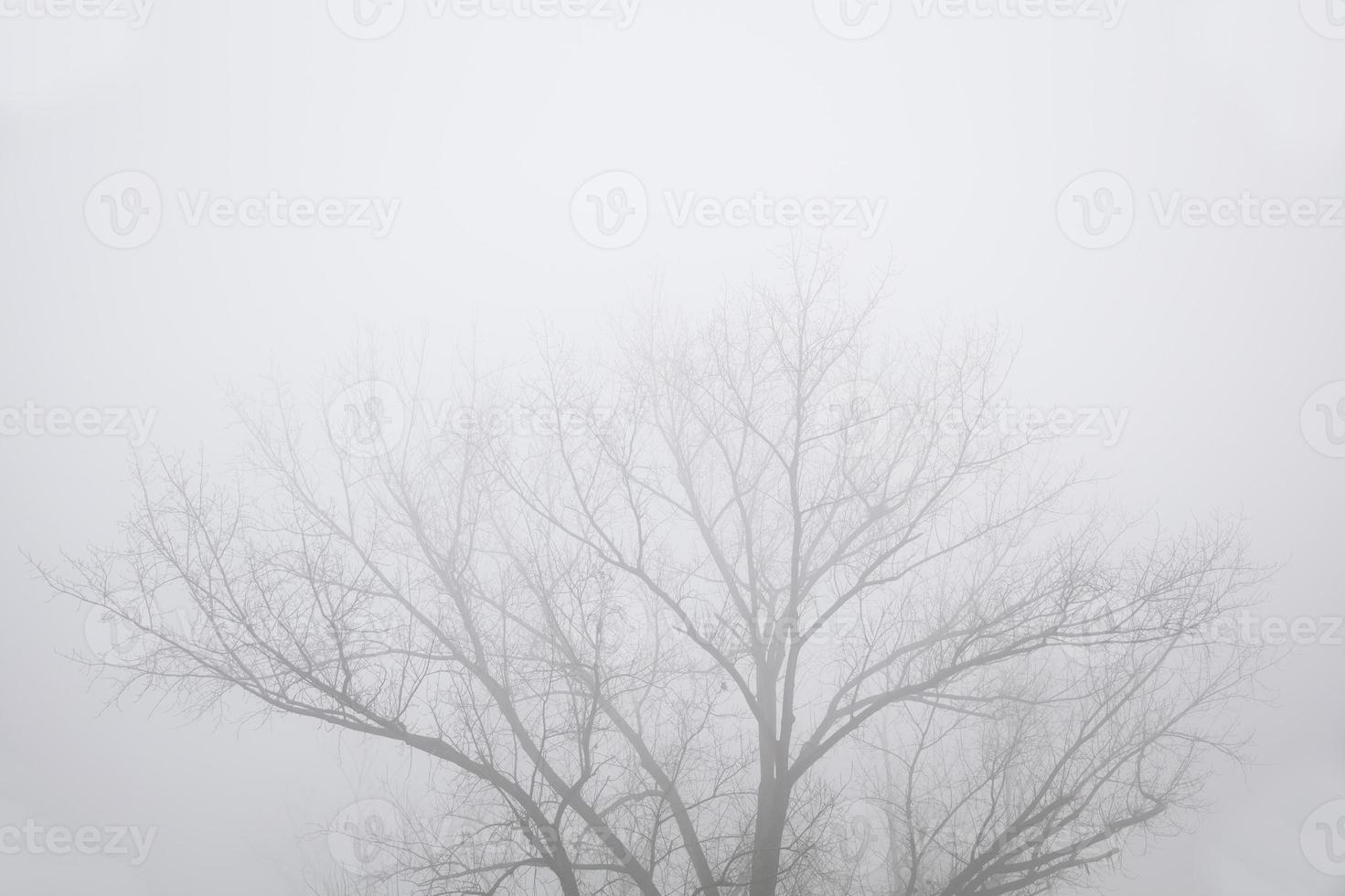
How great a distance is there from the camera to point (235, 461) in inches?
341

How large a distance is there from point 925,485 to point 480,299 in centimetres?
561

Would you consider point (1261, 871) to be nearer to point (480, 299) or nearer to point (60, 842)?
point (480, 299)

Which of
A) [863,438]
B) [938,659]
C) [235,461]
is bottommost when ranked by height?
[938,659]

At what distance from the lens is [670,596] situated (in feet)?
25.7

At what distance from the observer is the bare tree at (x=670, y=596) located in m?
6.89

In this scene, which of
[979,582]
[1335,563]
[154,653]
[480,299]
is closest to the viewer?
[154,653]

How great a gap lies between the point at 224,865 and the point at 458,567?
2222 centimetres

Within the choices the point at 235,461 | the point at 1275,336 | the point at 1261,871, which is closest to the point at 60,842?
the point at 235,461

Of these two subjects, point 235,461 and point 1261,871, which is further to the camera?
point 1261,871

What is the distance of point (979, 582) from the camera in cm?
862

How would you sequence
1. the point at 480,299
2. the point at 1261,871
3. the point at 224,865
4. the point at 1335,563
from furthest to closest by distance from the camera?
the point at 1335,563, the point at 224,865, the point at 1261,871, the point at 480,299

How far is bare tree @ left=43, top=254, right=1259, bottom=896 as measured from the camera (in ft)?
22.6

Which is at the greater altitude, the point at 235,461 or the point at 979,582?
the point at 235,461

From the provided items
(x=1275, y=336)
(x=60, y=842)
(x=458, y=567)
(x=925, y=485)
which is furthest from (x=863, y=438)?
(x=1275, y=336)
